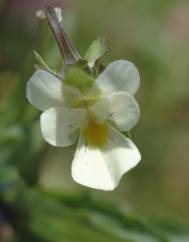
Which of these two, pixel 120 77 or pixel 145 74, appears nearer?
pixel 120 77

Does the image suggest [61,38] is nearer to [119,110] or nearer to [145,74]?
[119,110]

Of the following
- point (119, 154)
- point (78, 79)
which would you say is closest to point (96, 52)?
point (78, 79)

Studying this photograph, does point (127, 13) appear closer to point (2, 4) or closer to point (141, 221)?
point (2, 4)

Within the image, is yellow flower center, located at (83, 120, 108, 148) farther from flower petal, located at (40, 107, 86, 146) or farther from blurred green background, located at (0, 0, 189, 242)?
blurred green background, located at (0, 0, 189, 242)

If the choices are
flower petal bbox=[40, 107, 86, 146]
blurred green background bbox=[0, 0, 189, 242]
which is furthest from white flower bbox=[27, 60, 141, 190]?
blurred green background bbox=[0, 0, 189, 242]

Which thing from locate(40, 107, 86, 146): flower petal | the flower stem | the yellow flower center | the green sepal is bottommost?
the yellow flower center
